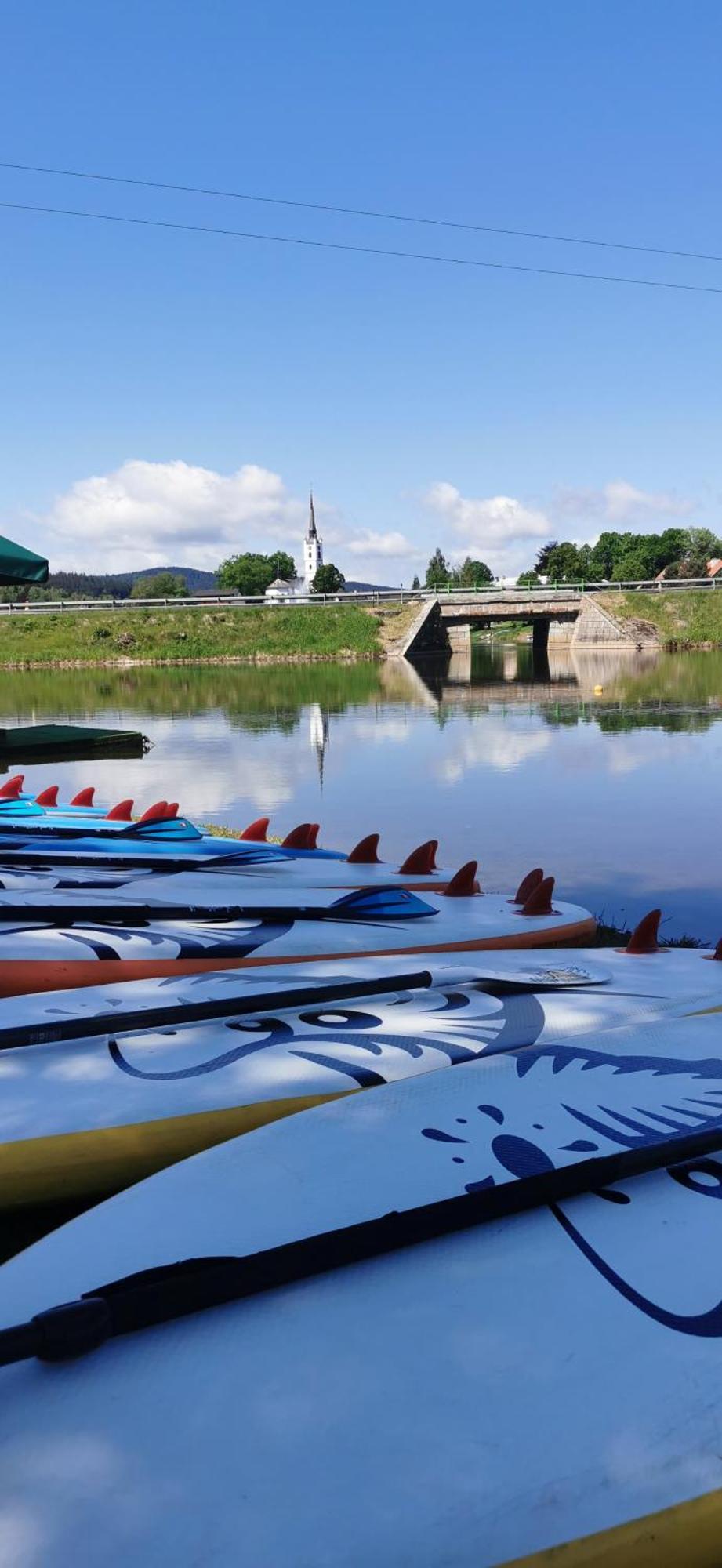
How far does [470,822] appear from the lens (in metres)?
11.1

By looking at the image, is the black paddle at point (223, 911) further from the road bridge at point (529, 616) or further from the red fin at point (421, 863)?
the road bridge at point (529, 616)

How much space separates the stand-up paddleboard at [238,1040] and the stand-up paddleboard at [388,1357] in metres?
0.53

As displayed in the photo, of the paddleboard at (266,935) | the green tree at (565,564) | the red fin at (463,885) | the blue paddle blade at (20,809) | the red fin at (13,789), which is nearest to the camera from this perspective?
the paddleboard at (266,935)

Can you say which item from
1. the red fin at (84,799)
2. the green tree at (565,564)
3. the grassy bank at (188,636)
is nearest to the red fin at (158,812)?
the red fin at (84,799)

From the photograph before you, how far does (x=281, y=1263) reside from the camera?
2141 mm

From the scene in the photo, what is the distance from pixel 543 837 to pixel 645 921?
543 centimetres

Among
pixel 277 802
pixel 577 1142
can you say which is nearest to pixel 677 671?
pixel 277 802

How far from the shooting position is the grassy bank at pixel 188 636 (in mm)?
46875

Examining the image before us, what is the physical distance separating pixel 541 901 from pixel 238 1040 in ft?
9.56

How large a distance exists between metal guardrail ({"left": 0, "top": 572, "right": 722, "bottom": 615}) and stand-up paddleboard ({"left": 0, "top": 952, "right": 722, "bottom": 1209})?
159 feet

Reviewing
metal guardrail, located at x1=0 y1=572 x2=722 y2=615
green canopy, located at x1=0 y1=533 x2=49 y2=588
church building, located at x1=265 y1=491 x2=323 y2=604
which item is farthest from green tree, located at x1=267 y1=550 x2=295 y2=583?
green canopy, located at x1=0 y1=533 x2=49 y2=588

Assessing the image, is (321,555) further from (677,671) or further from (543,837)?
(543,837)

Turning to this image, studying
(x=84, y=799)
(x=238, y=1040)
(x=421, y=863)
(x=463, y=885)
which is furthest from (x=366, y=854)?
(x=84, y=799)

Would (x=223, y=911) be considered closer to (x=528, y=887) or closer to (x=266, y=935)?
(x=266, y=935)
